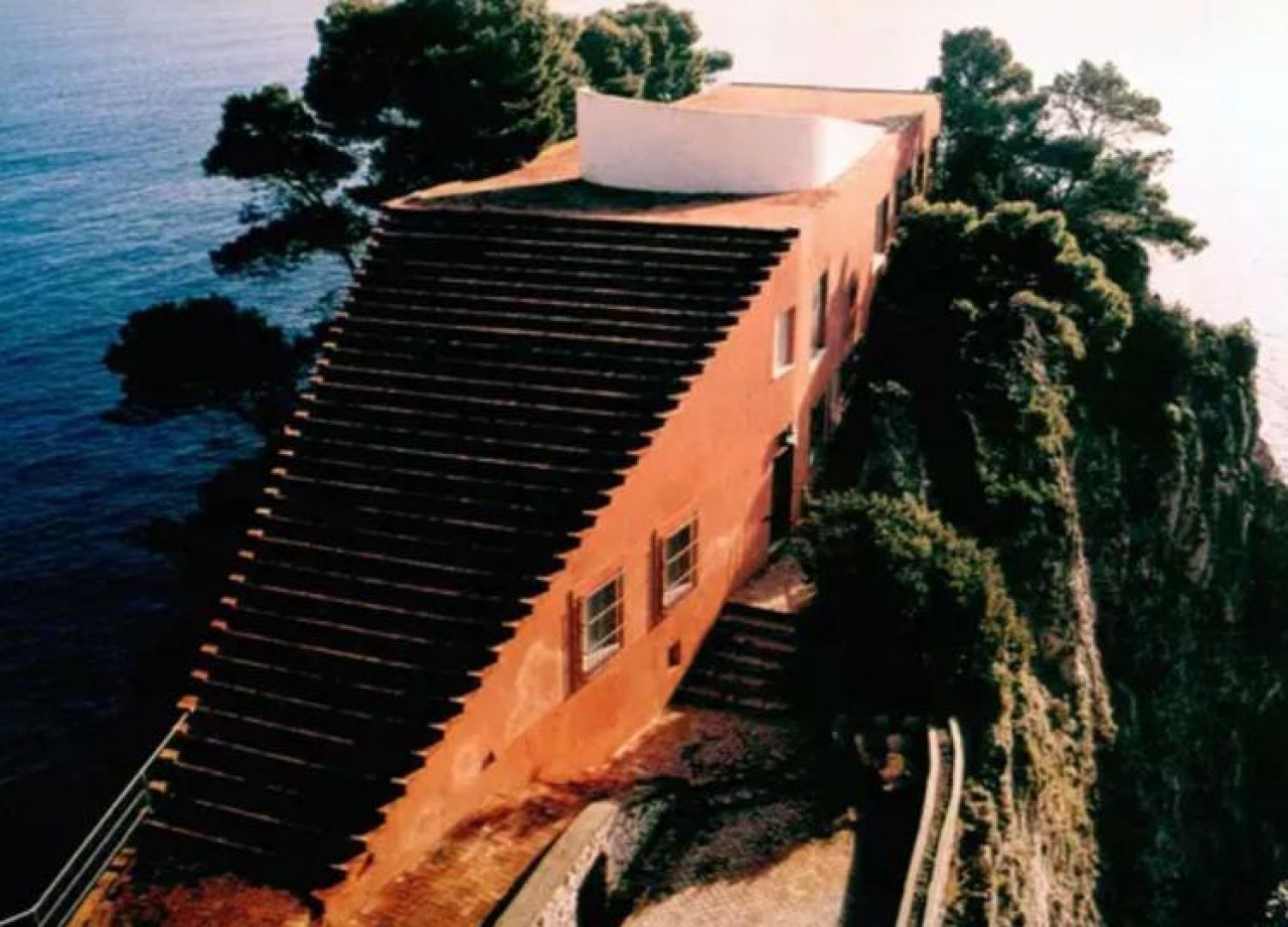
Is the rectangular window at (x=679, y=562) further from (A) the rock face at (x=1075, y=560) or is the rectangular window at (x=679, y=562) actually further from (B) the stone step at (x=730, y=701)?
(A) the rock face at (x=1075, y=560)

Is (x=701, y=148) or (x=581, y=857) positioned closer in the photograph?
(x=581, y=857)

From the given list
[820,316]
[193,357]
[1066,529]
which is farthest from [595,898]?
[193,357]

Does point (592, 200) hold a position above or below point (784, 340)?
above

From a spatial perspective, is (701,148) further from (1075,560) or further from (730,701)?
(1075,560)

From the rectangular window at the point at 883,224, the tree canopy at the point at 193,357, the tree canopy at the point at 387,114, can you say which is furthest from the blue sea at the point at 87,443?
the rectangular window at the point at 883,224

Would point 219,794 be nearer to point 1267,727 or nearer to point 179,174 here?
point 1267,727

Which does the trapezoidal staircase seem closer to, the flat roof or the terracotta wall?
the terracotta wall

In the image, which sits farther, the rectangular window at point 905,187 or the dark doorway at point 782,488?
the rectangular window at point 905,187
